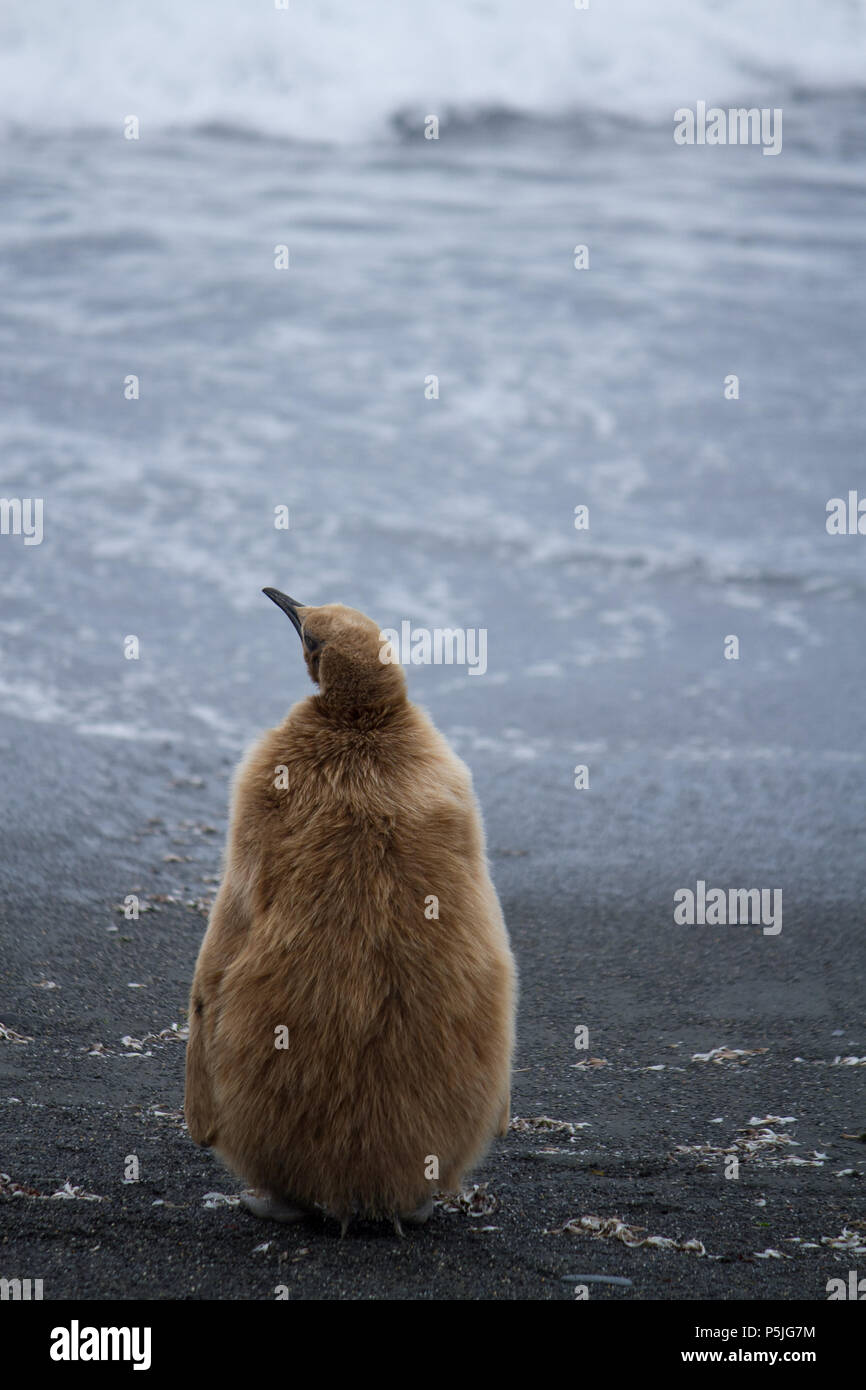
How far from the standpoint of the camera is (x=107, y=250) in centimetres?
1670

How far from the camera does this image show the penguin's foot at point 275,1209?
326 cm

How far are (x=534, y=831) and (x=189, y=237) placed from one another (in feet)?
41.2

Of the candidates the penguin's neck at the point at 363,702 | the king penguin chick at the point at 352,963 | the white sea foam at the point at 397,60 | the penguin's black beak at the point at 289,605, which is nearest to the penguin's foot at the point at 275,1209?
the king penguin chick at the point at 352,963

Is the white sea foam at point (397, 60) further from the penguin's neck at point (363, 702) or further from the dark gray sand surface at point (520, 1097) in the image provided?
the penguin's neck at point (363, 702)

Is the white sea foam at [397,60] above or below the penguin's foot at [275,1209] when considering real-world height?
above

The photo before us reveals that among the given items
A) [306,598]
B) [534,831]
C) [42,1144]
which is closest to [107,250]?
[306,598]

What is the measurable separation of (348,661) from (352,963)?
69 centimetres

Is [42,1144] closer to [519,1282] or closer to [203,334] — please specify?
[519,1282]

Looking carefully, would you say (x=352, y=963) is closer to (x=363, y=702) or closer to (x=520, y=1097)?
(x=363, y=702)

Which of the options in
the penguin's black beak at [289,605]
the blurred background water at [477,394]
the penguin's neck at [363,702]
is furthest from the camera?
the blurred background water at [477,394]

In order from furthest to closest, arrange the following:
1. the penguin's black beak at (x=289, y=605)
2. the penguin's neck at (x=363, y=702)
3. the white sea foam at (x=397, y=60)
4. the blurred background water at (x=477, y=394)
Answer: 1. the white sea foam at (x=397, y=60)
2. the blurred background water at (x=477, y=394)
3. the penguin's black beak at (x=289, y=605)
4. the penguin's neck at (x=363, y=702)

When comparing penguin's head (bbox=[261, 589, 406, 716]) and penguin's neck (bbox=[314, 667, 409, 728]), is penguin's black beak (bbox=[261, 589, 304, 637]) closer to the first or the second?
penguin's head (bbox=[261, 589, 406, 716])

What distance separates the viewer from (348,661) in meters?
3.16

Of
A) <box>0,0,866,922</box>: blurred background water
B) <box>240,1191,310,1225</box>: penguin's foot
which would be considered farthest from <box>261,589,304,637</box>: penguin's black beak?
<box>0,0,866,922</box>: blurred background water
